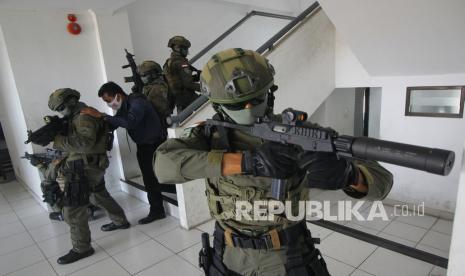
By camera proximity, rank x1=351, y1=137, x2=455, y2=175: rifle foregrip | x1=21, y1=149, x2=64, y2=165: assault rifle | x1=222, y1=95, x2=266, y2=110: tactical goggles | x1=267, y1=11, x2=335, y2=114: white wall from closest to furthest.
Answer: x1=351, y1=137, x2=455, y2=175: rifle foregrip
x1=222, y1=95, x2=266, y2=110: tactical goggles
x1=267, y1=11, x2=335, y2=114: white wall
x1=21, y1=149, x2=64, y2=165: assault rifle

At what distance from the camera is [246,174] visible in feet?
3.62

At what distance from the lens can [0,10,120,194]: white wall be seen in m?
3.29

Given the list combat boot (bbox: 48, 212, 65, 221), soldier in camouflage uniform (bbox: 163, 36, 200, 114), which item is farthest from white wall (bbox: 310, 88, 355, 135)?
combat boot (bbox: 48, 212, 65, 221)

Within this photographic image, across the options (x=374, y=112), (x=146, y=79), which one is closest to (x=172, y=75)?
(x=146, y=79)

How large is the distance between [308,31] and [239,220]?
270 cm

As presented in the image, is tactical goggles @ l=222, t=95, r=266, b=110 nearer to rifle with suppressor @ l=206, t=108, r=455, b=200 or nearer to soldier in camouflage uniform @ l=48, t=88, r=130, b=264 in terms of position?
rifle with suppressor @ l=206, t=108, r=455, b=200

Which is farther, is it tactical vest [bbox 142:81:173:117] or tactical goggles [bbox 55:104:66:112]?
tactical vest [bbox 142:81:173:117]

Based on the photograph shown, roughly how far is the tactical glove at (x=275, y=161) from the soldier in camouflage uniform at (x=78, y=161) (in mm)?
2189

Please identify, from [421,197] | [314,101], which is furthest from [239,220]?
[421,197]

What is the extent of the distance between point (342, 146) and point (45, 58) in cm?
378

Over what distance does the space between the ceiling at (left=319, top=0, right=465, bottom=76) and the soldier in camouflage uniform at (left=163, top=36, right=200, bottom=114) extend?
66.2 inches

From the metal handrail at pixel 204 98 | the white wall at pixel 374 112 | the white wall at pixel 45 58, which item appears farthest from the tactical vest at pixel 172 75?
the white wall at pixel 374 112

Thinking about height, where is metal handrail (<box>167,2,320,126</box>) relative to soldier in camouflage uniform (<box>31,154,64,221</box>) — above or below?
above

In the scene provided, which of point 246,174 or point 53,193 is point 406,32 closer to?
point 246,174
